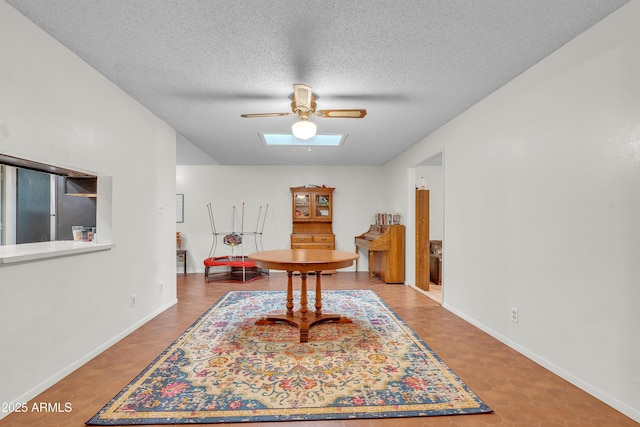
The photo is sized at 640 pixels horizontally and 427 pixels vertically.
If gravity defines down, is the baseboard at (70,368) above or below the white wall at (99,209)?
below

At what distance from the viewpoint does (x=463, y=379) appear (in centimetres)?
201

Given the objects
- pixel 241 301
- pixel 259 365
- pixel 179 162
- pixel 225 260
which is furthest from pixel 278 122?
pixel 179 162

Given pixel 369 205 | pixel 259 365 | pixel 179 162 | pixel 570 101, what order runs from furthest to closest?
1. pixel 369 205
2. pixel 179 162
3. pixel 259 365
4. pixel 570 101

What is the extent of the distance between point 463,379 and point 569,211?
4.35 feet

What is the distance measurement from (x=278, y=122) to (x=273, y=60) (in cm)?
141

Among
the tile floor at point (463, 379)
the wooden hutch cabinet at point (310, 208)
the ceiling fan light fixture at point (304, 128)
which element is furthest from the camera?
the wooden hutch cabinet at point (310, 208)

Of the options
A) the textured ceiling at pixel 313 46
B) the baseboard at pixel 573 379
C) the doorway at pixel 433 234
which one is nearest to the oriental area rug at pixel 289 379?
the baseboard at pixel 573 379

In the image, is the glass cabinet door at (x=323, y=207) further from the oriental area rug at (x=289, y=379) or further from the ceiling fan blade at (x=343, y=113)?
the ceiling fan blade at (x=343, y=113)

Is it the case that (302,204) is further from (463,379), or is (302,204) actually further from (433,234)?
(463,379)

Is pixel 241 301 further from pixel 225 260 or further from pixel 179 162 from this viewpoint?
pixel 179 162

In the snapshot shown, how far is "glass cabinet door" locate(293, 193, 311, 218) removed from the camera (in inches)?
250

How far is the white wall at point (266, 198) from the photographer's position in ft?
21.1

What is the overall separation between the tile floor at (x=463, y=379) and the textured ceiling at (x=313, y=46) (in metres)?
2.24

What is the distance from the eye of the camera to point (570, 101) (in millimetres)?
2023
